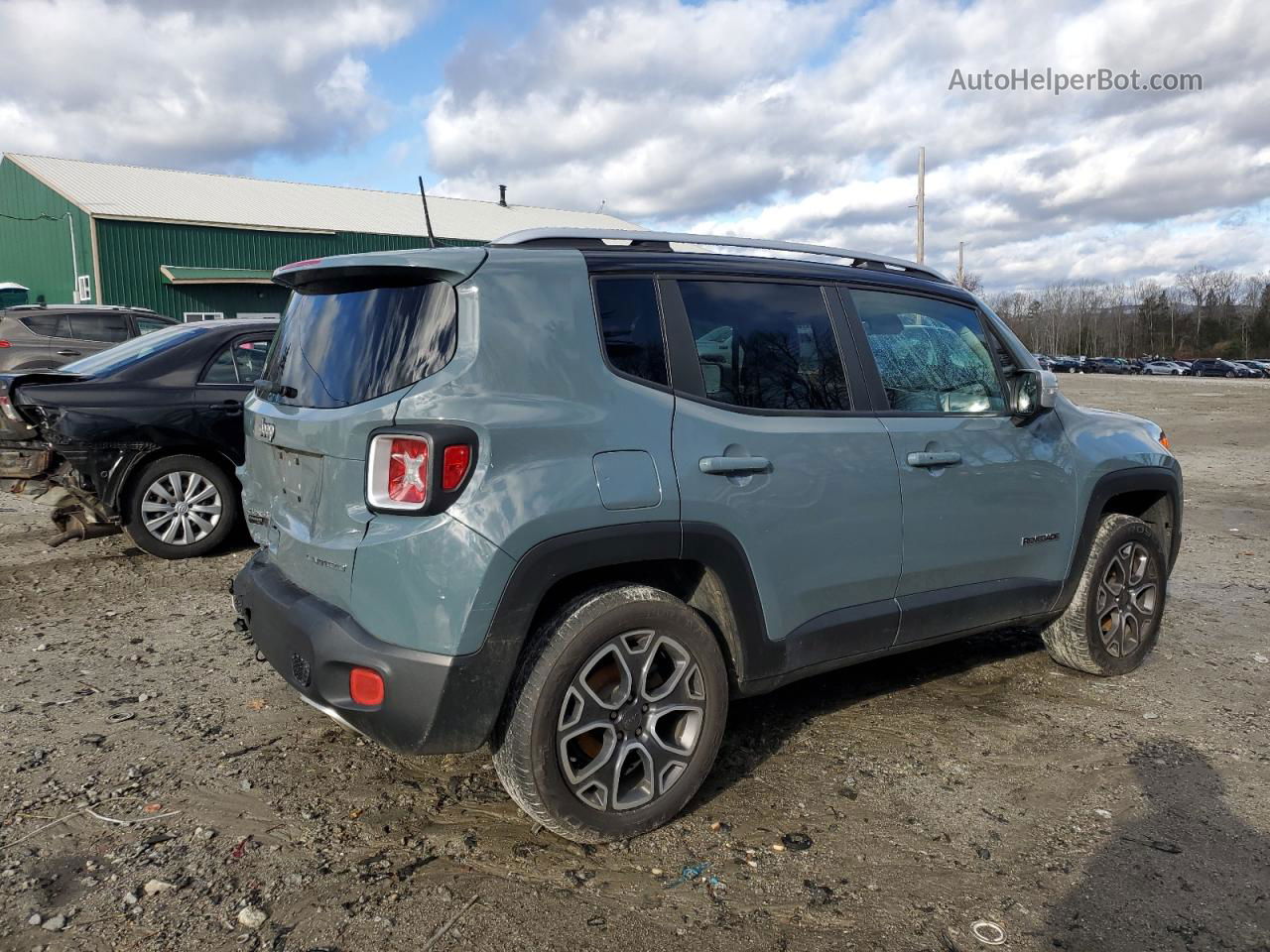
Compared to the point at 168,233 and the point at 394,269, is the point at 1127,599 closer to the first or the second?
the point at 394,269

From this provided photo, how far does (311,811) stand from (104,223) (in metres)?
33.2

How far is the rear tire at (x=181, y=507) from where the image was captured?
6488 mm

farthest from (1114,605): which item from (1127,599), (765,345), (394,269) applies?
(394,269)

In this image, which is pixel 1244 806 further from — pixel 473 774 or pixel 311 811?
pixel 311 811

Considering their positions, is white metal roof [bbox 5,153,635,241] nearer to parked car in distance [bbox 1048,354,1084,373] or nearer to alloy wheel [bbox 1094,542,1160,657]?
alloy wheel [bbox 1094,542,1160,657]

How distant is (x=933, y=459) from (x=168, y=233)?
33974 mm

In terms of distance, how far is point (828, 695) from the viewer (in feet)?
14.8

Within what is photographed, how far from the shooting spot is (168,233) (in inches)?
1271

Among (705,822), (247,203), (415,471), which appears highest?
(247,203)

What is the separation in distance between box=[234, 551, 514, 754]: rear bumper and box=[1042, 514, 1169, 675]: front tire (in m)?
3.06

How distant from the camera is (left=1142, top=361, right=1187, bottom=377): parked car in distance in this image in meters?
67.9

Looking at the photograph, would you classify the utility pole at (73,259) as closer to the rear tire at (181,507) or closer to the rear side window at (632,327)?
the rear tire at (181,507)

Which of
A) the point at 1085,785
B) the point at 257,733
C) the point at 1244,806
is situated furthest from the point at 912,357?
the point at 257,733

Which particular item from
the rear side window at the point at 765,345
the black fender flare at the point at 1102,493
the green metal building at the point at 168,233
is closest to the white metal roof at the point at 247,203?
the green metal building at the point at 168,233
